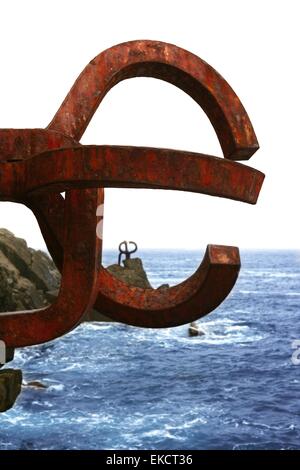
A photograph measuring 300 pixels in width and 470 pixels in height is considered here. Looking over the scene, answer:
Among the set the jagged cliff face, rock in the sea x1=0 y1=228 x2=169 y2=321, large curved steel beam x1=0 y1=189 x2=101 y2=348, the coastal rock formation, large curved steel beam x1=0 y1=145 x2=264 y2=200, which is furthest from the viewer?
the coastal rock formation

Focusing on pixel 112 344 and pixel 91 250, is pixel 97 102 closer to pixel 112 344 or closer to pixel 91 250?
pixel 91 250

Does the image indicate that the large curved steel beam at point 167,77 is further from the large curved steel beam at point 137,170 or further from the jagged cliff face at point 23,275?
the jagged cliff face at point 23,275

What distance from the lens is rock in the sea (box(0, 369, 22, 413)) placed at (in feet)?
76.1

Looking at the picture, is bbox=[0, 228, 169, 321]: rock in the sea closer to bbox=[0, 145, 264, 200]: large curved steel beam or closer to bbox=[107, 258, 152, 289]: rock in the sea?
bbox=[107, 258, 152, 289]: rock in the sea

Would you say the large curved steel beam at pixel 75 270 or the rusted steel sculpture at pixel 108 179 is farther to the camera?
the large curved steel beam at pixel 75 270

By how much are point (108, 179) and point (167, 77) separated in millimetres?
1783

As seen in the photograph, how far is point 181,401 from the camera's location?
103 ft

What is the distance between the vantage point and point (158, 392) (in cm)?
3262

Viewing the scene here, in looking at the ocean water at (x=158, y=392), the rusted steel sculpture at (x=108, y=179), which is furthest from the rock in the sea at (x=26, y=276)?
the rusted steel sculpture at (x=108, y=179)

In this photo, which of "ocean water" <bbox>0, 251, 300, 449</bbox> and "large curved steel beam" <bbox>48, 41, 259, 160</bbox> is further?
"ocean water" <bbox>0, 251, 300, 449</bbox>

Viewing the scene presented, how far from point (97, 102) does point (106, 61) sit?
14.0 inches

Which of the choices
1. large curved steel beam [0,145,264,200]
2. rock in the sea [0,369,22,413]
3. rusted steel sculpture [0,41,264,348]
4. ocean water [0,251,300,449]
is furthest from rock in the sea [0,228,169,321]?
large curved steel beam [0,145,264,200]

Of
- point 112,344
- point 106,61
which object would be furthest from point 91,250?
point 112,344

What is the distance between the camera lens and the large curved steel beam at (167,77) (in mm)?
5109
